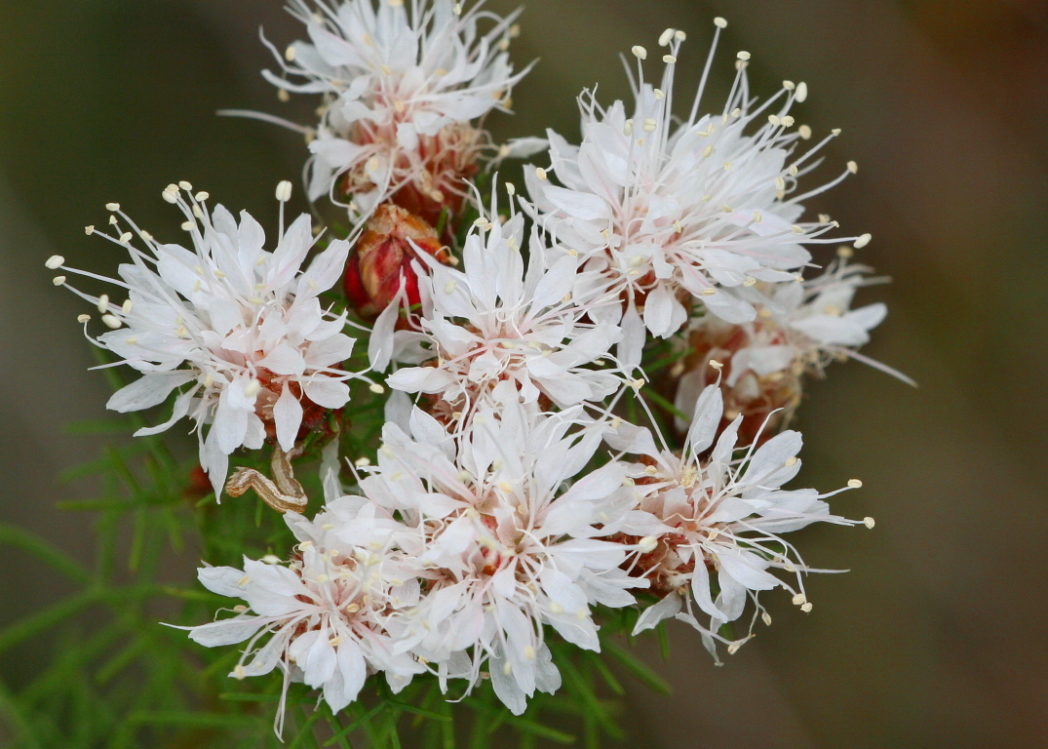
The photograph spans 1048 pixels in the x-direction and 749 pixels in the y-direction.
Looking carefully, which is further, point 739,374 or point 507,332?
point 739,374

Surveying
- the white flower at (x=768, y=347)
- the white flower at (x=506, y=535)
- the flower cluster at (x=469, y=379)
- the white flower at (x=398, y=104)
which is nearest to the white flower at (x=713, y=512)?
the flower cluster at (x=469, y=379)

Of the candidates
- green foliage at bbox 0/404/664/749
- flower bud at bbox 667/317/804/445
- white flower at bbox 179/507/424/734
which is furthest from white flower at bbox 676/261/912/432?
white flower at bbox 179/507/424/734

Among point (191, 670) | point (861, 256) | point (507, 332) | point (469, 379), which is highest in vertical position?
point (861, 256)

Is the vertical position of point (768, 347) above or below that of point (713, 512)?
above

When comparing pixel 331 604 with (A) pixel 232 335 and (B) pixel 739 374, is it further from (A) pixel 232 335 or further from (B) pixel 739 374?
(B) pixel 739 374

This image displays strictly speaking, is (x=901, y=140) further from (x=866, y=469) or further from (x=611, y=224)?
(x=611, y=224)

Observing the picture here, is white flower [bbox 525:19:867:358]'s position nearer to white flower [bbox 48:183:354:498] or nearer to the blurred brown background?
white flower [bbox 48:183:354:498]

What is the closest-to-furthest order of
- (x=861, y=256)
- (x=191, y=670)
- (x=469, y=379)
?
(x=469, y=379), (x=191, y=670), (x=861, y=256)

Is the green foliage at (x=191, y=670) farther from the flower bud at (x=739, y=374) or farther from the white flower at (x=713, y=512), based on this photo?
the flower bud at (x=739, y=374)

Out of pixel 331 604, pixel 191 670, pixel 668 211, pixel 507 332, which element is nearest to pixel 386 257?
pixel 507 332
